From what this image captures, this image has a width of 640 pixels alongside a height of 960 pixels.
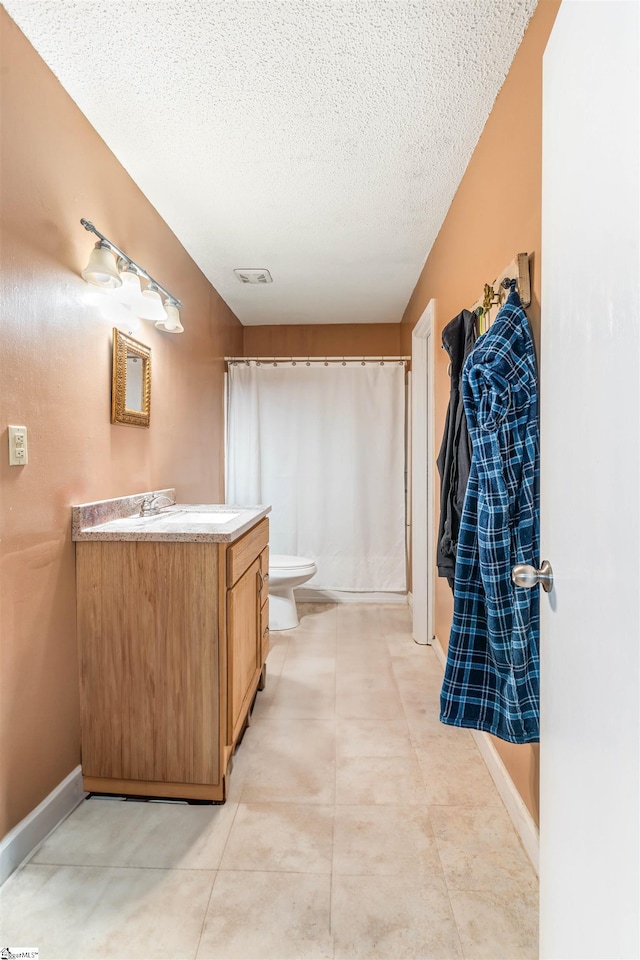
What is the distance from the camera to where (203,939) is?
3.69 ft

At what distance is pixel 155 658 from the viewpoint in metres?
1.59

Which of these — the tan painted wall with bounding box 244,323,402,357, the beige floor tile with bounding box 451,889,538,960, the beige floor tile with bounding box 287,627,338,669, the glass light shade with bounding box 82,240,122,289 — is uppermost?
the tan painted wall with bounding box 244,323,402,357

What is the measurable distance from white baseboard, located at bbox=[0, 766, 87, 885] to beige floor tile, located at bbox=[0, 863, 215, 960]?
41mm

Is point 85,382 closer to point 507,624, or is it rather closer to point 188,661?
point 188,661

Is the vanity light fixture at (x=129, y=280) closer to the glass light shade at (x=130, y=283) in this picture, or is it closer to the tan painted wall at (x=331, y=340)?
the glass light shade at (x=130, y=283)

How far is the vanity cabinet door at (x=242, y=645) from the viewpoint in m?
1.65

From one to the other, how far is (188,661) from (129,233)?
171 cm

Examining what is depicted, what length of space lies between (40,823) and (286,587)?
180cm

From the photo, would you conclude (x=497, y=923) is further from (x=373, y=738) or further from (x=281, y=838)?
(x=373, y=738)

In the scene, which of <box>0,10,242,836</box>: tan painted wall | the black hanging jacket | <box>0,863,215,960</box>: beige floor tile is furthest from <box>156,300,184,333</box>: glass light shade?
<box>0,863,215,960</box>: beige floor tile

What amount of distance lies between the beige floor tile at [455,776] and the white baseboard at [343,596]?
187 cm

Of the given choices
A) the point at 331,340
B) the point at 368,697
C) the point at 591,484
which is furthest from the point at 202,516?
the point at 331,340

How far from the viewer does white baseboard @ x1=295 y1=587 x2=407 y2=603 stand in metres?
3.79

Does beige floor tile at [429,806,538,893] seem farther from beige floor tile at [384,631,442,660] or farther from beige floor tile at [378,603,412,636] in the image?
beige floor tile at [378,603,412,636]
